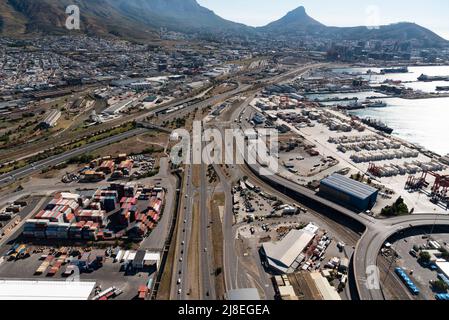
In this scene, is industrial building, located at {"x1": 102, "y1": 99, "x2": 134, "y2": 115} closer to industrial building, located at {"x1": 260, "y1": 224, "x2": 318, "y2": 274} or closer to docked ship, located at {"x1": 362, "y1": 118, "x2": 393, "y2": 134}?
industrial building, located at {"x1": 260, "y1": 224, "x2": 318, "y2": 274}

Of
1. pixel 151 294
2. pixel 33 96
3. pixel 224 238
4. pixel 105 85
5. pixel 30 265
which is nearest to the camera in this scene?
pixel 151 294

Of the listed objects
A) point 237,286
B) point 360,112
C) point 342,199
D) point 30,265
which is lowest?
point 30,265

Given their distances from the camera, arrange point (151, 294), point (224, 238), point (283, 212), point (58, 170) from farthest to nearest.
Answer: point (58, 170), point (283, 212), point (224, 238), point (151, 294)

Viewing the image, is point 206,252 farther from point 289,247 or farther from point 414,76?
point 414,76

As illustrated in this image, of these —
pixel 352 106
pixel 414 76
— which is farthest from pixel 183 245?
pixel 414 76

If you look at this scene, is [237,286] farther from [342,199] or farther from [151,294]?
[342,199]

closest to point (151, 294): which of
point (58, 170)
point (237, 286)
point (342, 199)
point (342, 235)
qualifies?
point (237, 286)

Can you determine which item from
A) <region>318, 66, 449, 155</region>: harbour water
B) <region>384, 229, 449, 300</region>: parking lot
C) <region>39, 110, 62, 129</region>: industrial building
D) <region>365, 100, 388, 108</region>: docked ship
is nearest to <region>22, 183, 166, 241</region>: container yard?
<region>384, 229, 449, 300</region>: parking lot
